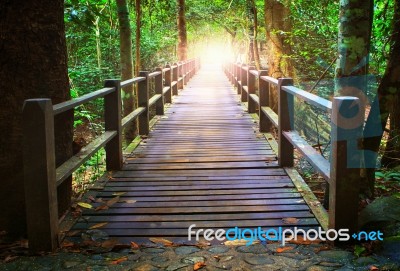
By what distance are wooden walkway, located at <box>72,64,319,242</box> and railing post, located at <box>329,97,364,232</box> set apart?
1.48 feet

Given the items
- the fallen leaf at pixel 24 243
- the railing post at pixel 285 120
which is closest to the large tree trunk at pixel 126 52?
the railing post at pixel 285 120

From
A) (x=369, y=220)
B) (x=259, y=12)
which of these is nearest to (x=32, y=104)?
(x=369, y=220)

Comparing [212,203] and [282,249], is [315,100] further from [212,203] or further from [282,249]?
[212,203]

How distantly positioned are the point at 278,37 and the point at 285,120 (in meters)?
5.44

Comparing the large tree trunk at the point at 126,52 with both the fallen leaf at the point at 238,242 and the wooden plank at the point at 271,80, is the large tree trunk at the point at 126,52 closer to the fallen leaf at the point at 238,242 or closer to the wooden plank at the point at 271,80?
the wooden plank at the point at 271,80

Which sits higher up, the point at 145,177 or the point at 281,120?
the point at 281,120

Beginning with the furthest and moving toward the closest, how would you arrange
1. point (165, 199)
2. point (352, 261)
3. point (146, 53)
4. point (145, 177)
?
point (146, 53)
point (145, 177)
point (165, 199)
point (352, 261)

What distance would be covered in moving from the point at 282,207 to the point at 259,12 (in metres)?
14.5

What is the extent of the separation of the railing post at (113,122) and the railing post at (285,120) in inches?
76.1

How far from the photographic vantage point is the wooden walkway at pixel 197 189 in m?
3.67

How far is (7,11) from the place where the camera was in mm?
3361

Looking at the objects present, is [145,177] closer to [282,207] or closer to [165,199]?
[165,199]

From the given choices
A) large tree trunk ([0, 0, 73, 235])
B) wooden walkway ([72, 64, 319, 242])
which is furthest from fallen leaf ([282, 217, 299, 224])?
large tree trunk ([0, 0, 73, 235])

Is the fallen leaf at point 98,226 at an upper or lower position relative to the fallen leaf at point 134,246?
upper
